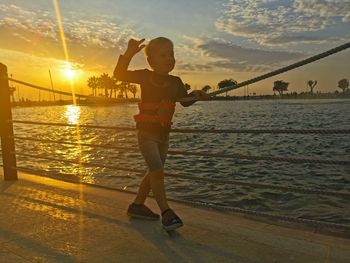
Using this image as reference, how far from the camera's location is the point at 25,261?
109 inches

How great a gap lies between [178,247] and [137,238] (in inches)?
15.0

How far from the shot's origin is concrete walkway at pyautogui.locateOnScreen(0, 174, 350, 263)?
283 centimetres

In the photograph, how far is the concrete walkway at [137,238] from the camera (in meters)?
2.83

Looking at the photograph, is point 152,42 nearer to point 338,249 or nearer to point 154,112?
point 154,112

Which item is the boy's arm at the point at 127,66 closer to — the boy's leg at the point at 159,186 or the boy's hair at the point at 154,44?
the boy's hair at the point at 154,44

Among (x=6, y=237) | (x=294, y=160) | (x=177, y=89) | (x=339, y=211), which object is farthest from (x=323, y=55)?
(x=339, y=211)

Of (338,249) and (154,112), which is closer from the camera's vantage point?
(338,249)

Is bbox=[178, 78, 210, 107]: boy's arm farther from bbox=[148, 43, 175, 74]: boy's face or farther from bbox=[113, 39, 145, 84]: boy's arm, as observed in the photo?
bbox=[113, 39, 145, 84]: boy's arm

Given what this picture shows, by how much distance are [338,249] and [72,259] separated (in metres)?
1.90

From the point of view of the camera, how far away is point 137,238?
3195 mm

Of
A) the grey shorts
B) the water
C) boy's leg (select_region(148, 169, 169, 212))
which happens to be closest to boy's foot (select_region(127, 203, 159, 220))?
boy's leg (select_region(148, 169, 169, 212))

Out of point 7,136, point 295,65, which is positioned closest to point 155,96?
point 295,65

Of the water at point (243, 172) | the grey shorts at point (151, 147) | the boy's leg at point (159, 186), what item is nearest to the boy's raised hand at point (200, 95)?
the grey shorts at point (151, 147)

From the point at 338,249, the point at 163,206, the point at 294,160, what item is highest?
the point at 294,160
